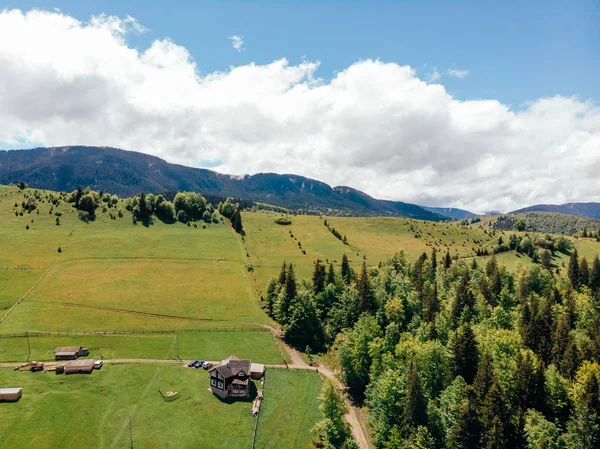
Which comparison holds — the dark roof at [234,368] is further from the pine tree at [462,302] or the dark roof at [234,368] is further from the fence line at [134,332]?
the pine tree at [462,302]

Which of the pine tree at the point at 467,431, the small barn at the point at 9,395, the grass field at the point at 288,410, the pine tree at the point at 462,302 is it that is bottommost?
the grass field at the point at 288,410

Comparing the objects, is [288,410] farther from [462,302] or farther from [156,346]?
[462,302]

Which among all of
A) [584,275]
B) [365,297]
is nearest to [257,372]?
[365,297]

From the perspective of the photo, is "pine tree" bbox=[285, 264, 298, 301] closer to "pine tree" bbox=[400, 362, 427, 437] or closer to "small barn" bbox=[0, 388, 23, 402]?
"pine tree" bbox=[400, 362, 427, 437]

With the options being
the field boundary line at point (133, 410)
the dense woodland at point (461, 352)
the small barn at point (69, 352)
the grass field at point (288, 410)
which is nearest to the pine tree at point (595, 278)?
the dense woodland at point (461, 352)

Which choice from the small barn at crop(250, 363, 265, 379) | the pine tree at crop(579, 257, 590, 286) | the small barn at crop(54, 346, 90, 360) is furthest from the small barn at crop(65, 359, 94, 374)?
the pine tree at crop(579, 257, 590, 286)
